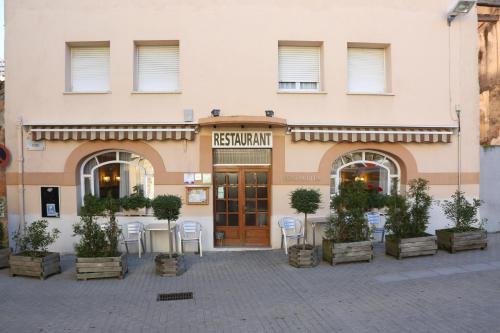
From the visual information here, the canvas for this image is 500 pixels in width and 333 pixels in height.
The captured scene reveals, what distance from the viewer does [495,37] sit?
717 inches

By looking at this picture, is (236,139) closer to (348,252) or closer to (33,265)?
(348,252)

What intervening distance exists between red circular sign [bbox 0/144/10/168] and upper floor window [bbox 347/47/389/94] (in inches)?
417

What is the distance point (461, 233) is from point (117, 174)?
10.1 metres

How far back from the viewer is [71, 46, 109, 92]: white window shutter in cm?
1202

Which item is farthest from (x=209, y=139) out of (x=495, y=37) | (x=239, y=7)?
(x=495, y=37)

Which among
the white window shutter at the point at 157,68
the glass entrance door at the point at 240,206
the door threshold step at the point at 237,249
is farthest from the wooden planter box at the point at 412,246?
the white window shutter at the point at 157,68

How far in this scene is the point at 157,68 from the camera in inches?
474

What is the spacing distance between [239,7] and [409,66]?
5537 mm

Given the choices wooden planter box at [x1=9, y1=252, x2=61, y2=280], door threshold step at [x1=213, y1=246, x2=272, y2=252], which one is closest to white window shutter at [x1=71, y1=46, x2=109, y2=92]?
wooden planter box at [x1=9, y1=252, x2=61, y2=280]

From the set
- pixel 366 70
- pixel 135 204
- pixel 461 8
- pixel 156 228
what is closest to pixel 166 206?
pixel 156 228

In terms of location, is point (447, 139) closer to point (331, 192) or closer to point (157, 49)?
point (331, 192)

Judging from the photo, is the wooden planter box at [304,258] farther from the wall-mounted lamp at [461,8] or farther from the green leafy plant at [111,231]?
the wall-mounted lamp at [461,8]

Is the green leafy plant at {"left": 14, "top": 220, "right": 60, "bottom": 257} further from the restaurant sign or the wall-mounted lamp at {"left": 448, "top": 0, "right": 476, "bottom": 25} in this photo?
the wall-mounted lamp at {"left": 448, "top": 0, "right": 476, "bottom": 25}

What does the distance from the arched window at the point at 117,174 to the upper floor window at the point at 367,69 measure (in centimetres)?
696
